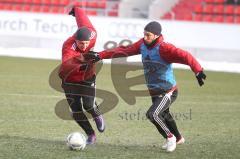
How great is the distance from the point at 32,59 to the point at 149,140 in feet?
51.2

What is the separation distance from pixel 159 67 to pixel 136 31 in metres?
16.2

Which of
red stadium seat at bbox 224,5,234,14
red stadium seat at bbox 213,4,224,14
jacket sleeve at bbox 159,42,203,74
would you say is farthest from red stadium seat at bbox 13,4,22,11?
jacket sleeve at bbox 159,42,203,74

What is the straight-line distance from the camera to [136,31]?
2691 cm

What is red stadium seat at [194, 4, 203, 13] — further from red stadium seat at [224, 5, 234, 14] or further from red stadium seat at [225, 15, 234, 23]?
red stadium seat at [225, 15, 234, 23]

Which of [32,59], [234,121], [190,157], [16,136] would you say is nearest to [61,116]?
[16,136]

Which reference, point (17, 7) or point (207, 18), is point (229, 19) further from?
point (17, 7)

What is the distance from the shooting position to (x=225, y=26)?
26.8 metres

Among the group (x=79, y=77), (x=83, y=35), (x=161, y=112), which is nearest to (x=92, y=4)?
(x=79, y=77)

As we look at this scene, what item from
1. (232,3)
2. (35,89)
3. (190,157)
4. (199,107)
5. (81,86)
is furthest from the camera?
(232,3)

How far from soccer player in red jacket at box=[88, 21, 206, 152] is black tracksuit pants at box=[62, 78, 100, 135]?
1.88 feet

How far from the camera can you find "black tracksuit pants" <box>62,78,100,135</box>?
11.1m

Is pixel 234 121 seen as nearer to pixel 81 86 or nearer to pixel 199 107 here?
pixel 199 107

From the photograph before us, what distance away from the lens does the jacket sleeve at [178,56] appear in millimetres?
10250

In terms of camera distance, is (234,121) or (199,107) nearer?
(234,121)
